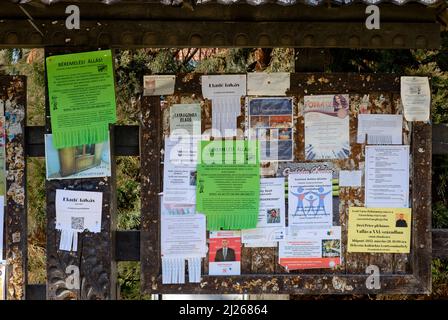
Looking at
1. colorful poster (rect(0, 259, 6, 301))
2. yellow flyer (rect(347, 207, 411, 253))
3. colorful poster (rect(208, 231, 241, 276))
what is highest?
yellow flyer (rect(347, 207, 411, 253))

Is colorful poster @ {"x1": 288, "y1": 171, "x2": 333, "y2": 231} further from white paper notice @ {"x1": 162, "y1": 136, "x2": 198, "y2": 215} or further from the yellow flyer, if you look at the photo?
white paper notice @ {"x1": 162, "y1": 136, "x2": 198, "y2": 215}

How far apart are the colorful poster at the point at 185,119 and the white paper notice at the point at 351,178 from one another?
939mm

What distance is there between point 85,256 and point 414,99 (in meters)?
2.29

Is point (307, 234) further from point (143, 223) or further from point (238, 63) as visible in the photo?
point (238, 63)

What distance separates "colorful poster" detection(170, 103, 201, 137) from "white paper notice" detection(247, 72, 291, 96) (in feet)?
1.17

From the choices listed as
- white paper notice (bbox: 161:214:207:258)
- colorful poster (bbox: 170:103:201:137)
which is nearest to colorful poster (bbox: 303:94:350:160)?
colorful poster (bbox: 170:103:201:137)

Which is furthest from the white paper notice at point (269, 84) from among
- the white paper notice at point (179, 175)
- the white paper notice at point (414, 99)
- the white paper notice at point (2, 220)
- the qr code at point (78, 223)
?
the white paper notice at point (2, 220)

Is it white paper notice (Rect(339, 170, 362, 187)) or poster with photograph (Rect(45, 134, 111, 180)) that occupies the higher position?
poster with photograph (Rect(45, 134, 111, 180))

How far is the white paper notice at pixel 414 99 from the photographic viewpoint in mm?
3742

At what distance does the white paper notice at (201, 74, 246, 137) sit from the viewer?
374 centimetres

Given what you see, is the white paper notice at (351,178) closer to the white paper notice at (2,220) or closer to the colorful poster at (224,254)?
the colorful poster at (224,254)

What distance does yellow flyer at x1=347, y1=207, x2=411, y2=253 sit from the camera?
376 centimetres

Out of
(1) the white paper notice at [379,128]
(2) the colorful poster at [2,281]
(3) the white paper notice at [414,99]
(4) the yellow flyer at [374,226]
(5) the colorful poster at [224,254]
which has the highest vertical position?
(3) the white paper notice at [414,99]

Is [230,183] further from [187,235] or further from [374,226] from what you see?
[374,226]
